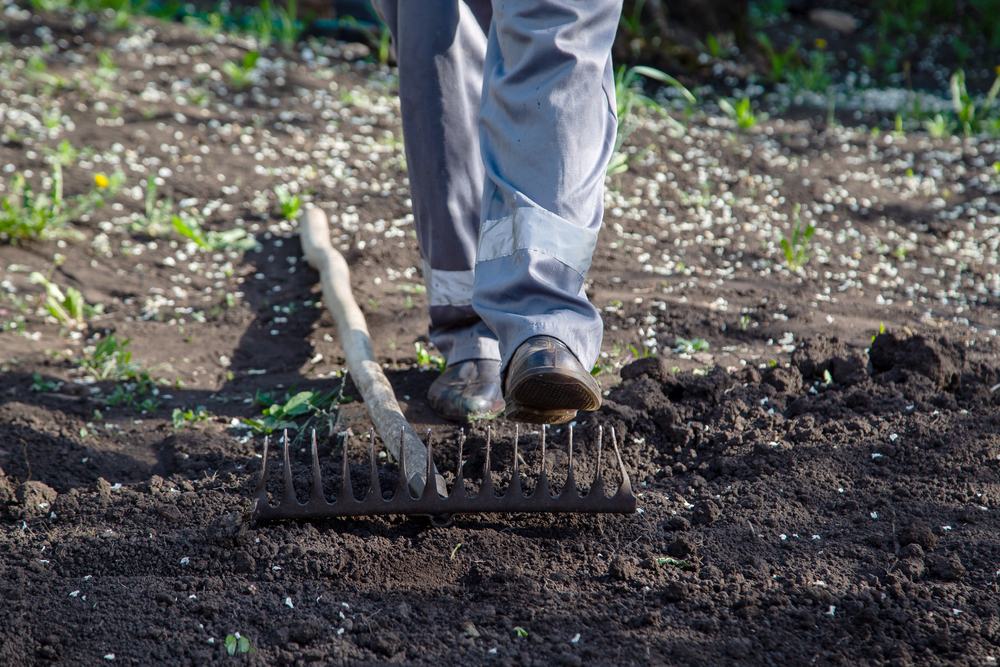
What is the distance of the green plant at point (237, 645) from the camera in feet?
6.00

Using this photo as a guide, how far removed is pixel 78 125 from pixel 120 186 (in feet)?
2.09

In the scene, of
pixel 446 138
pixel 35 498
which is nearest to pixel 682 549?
pixel 446 138

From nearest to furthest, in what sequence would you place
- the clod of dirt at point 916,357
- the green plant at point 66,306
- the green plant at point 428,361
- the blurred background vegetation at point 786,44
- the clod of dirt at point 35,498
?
the clod of dirt at point 35,498, the clod of dirt at point 916,357, the green plant at point 428,361, the green plant at point 66,306, the blurred background vegetation at point 786,44

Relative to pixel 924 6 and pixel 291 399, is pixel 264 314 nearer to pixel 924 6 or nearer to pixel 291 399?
pixel 291 399

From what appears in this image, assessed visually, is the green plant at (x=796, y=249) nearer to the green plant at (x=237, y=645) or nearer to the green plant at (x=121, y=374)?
the green plant at (x=121, y=374)

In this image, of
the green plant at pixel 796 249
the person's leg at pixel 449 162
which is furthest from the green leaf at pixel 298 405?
the green plant at pixel 796 249

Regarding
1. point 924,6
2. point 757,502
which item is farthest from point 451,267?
point 924,6

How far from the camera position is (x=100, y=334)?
11.2 ft

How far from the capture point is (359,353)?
2877 mm

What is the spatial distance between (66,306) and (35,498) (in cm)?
133

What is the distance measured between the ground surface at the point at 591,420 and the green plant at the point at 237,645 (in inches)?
0.8

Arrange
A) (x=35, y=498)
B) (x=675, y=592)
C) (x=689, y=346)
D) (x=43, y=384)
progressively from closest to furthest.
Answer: (x=675, y=592) < (x=35, y=498) < (x=43, y=384) < (x=689, y=346)

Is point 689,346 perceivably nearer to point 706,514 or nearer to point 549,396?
point 706,514

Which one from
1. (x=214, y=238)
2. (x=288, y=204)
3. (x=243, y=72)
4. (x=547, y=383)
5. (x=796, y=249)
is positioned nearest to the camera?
(x=547, y=383)
